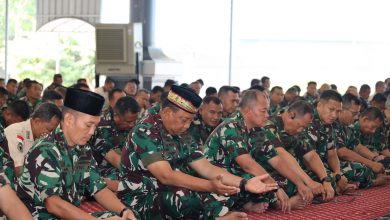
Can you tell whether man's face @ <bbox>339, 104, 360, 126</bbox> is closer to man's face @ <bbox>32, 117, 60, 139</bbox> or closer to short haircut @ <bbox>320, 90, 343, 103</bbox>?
short haircut @ <bbox>320, 90, 343, 103</bbox>

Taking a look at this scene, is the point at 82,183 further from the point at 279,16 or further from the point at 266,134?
the point at 279,16

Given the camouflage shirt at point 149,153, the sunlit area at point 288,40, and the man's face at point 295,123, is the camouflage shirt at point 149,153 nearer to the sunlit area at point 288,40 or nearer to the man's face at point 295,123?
the man's face at point 295,123

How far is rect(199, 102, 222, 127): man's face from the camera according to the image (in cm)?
638

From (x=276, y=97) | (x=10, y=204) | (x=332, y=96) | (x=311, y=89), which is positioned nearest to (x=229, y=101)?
(x=332, y=96)

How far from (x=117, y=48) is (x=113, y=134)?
5647 millimetres

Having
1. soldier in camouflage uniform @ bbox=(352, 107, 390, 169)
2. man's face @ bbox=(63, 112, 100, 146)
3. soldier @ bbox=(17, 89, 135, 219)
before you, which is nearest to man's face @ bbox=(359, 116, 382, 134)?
soldier in camouflage uniform @ bbox=(352, 107, 390, 169)

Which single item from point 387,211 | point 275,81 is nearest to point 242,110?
point 387,211

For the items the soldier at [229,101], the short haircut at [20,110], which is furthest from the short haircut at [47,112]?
the soldier at [229,101]

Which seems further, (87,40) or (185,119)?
(87,40)

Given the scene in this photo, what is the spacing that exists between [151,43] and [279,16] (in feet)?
21.1

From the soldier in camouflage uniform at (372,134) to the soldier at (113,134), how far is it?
2404mm

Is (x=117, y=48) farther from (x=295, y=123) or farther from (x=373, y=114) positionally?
(x=295, y=123)

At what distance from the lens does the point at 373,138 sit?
7.48 meters

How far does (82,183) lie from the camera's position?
3.48 m
